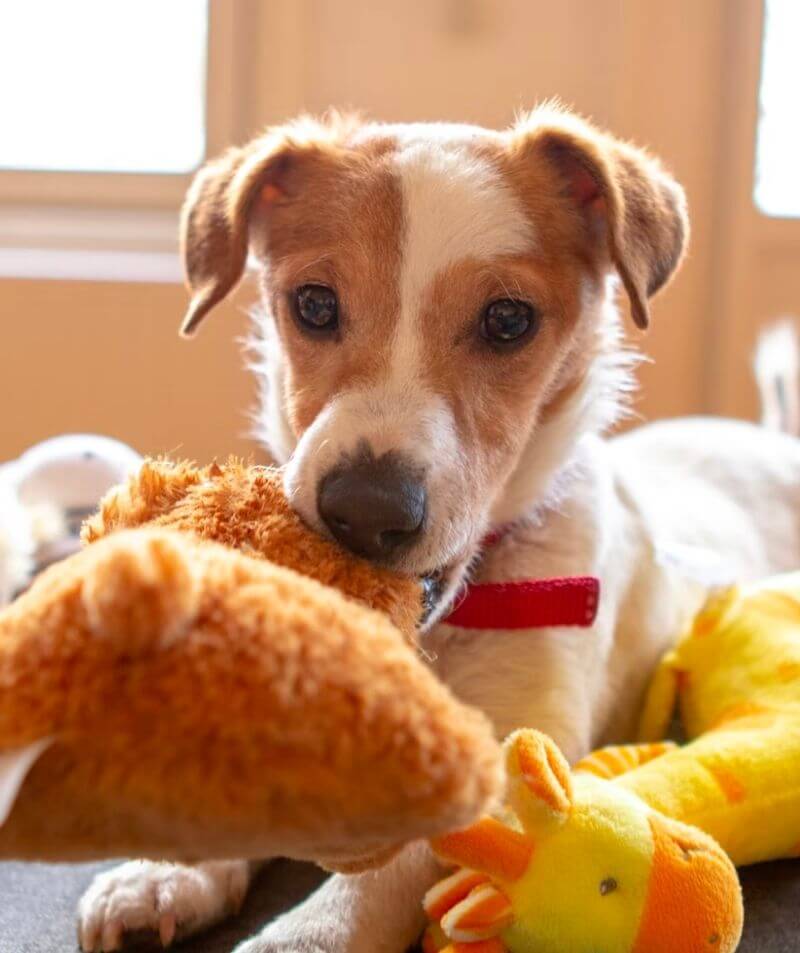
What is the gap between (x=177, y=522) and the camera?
3.14ft

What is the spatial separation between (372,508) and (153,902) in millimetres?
486

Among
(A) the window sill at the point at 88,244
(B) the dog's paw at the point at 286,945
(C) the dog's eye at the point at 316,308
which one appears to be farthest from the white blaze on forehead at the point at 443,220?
(A) the window sill at the point at 88,244

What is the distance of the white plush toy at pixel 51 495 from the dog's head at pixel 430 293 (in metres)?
0.53

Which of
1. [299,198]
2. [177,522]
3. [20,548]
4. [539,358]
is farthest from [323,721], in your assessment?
[20,548]

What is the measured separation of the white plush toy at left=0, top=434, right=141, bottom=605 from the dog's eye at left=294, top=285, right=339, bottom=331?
0.57 metres

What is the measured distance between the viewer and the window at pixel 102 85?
3119 mm

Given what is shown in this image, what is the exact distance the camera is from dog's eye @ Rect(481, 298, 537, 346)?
1.37 m

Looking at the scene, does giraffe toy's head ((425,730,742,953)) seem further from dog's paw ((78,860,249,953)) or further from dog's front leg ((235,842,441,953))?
dog's paw ((78,860,249,953))

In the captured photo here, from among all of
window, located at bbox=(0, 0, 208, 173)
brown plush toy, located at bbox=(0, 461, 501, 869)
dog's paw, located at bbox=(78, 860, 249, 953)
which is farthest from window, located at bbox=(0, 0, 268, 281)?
brown plush toy, located at bbox=(0, 461, 501, 869)

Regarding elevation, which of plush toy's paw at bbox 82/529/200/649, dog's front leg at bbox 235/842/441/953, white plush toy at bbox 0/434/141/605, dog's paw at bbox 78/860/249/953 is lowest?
dog's paw at bbox 78/860/249/953

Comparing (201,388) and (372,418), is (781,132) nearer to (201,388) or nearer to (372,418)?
(201,388)

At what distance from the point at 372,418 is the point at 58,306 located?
75.4 inches

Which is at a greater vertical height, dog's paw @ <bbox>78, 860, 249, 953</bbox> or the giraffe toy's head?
the giraffe toy's head

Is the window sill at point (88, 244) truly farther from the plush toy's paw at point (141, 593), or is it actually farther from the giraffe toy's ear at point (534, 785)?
the plush toy's paw at point (141, 593)
